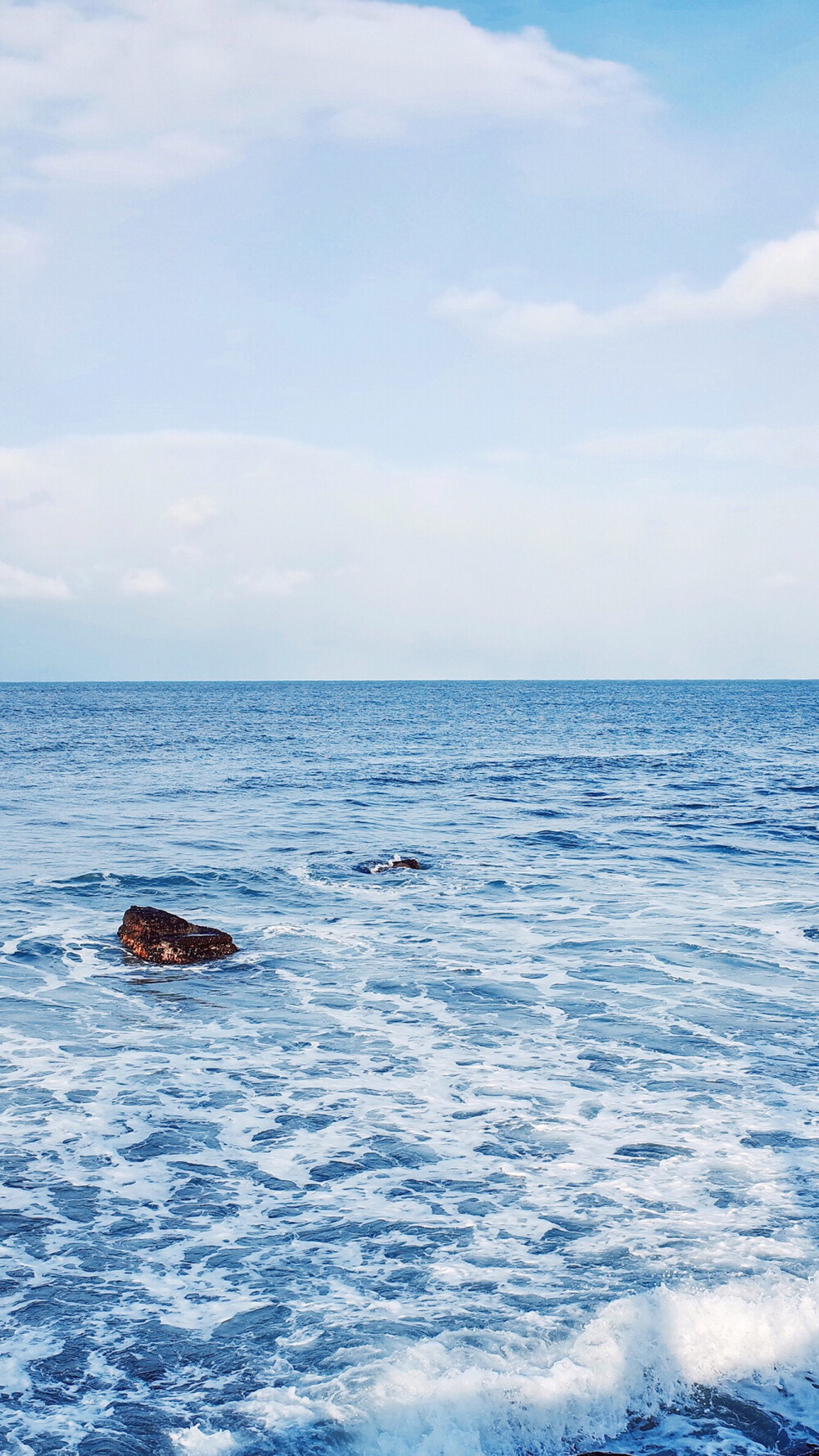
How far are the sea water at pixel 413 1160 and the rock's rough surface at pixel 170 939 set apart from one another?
0.36m

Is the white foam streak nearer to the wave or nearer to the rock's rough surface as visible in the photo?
the wave

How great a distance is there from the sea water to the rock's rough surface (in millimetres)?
362

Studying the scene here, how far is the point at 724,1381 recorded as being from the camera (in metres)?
6.58

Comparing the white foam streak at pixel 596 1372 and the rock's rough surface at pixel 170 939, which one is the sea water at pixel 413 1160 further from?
the rock's rough surface at pixel 170 939

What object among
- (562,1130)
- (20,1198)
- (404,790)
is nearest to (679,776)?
(404,790)

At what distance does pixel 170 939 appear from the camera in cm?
1609

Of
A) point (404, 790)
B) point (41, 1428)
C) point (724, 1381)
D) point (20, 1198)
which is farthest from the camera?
point (404, 790)

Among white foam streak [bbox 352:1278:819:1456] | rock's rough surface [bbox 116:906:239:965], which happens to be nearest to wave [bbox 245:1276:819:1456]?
white foam streak [bbox 352:1278:819:1456]

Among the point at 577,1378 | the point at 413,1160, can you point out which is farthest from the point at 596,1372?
the point at 413,1160

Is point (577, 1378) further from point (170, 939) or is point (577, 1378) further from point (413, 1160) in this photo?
point (170, 939)

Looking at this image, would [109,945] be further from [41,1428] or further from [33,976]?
[41,1428]

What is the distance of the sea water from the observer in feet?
20.9

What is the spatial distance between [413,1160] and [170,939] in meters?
7.81

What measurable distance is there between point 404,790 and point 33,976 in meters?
24.4
